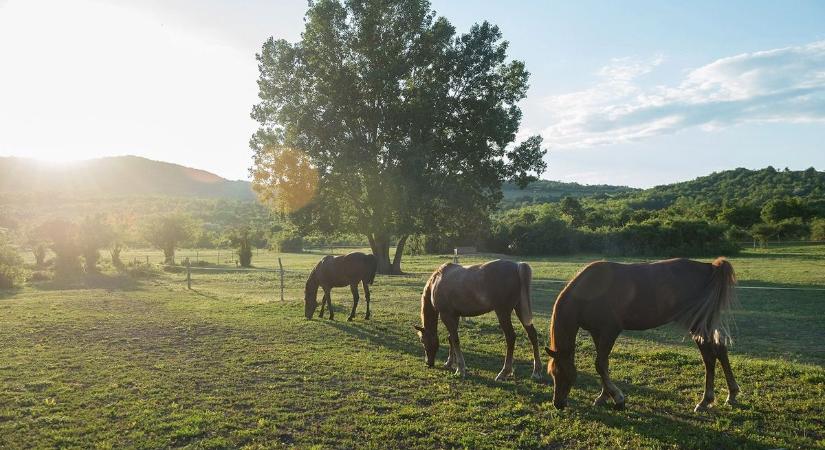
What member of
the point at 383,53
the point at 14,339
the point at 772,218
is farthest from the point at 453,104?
the point at 772,218

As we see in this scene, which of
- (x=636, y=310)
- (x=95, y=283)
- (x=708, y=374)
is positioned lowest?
(x=95, y=283)

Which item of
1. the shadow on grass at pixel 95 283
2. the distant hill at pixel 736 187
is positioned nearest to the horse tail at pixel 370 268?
the shadow on grass at pixel 95 283

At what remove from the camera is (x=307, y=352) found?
33.3 feet

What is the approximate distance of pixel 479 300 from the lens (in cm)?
830

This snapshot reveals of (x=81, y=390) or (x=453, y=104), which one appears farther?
(x=453, y=104)

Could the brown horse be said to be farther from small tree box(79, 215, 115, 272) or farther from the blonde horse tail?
small tree box(79, 215, 115, 272)

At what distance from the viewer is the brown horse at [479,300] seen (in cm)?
795

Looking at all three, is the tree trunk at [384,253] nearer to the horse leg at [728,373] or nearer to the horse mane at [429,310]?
the horse mane at [429,310]

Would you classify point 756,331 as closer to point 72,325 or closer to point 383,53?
point 72,325

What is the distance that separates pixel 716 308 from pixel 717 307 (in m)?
A: 0.02

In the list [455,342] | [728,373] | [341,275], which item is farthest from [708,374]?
[341,275]

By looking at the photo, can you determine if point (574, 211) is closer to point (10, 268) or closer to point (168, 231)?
point (168, 231)

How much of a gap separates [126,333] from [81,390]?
5098mm

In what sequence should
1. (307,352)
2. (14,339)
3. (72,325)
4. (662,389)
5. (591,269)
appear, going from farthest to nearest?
(72,325) < (14,339) < (307,352) < (662,389) < (591,269)
